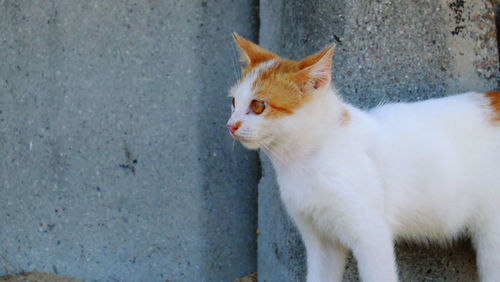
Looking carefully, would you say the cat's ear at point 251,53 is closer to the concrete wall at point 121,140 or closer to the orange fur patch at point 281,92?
the orange fur patch at point 281,92

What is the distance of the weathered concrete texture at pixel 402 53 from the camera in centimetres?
292

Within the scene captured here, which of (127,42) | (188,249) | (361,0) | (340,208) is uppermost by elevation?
(361,0)

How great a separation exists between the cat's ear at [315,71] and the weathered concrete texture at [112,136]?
46.0 inches

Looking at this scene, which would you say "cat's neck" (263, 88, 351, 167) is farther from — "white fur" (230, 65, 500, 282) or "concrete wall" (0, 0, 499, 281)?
"concrete wall" (0, 0, 499, 281)

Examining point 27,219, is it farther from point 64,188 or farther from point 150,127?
point 150,127

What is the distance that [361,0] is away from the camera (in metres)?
2.92

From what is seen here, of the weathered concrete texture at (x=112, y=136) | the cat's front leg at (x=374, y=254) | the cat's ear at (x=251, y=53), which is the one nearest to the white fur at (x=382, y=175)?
the cat's front leg at (x=374, y=254)

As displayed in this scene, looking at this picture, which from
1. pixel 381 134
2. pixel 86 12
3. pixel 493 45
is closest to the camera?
pixel 381 134

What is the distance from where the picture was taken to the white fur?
2357 millimetres

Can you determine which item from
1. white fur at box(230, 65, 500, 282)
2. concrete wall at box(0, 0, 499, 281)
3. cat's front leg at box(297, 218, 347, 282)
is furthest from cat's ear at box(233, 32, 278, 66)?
cat's front leg at box(297, 218, 347, 282)

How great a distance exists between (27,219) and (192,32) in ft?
4.77

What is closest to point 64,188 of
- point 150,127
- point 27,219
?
point 27,219

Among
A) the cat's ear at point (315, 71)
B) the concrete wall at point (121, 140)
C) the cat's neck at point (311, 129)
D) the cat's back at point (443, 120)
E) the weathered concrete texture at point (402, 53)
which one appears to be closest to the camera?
the cat's ear at point (315, 71)

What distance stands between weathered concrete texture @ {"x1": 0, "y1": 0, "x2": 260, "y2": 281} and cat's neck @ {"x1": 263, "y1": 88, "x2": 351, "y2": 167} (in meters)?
1.08
